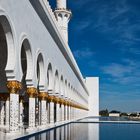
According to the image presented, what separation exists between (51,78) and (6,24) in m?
7.23

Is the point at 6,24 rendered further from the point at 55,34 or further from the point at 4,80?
the point at 55,34

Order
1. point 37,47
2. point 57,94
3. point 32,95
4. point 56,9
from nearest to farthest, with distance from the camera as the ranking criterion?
point 32,95 → point 37,47 → point 57,94 → point 56,9

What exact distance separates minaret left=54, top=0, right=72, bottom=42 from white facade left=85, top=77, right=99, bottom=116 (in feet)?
95.3

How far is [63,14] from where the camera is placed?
28.3 m

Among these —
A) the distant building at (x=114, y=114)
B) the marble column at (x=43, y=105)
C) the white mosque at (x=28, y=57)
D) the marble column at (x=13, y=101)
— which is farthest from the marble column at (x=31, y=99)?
the distant building at (x=114, y=114)

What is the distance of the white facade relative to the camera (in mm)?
55906

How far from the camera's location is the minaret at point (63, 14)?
27.7 metres

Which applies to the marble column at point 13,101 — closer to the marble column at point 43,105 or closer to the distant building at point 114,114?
the marble column at point 43,105

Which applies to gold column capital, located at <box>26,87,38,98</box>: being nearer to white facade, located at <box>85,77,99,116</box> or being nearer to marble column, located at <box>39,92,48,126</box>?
marble column, located at <box>39,92,48,126</box>

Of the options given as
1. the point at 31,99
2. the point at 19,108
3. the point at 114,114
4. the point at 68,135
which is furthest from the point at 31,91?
the point at 114,114

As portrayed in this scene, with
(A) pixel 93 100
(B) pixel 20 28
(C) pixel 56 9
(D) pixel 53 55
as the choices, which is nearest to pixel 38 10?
(B) pixel 20 28

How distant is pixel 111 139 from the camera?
8.87m

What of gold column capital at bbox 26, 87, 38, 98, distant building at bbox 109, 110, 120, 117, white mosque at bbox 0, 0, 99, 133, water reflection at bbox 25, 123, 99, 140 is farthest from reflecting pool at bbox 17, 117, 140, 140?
distant building at bbox 109, 110, 120, 117

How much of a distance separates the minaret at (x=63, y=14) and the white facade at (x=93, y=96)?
29.0 meters
